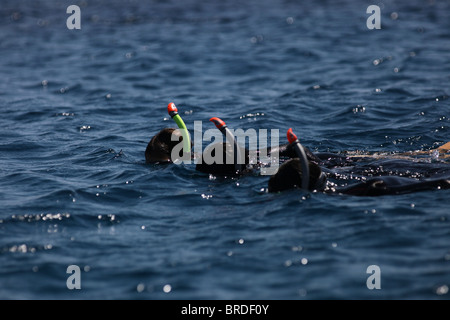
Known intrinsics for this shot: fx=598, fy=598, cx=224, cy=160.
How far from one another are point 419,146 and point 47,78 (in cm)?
901

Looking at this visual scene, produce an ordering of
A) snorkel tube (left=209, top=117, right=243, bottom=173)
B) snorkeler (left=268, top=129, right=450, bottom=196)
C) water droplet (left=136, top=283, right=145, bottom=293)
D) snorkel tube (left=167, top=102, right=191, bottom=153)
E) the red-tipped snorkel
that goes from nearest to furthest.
→ water droplet (left=136, top=283, right=145, bottom=293)
the red-tipped snorkel
snorkeler (left=268, top=129, right=450, bottom=196)
snorkel tube (left=209, top=117, right=243, bottom=173)
snorkel tube (left=167, top=102, right=191, bottom=153)

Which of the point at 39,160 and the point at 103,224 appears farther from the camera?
the point at 39,160

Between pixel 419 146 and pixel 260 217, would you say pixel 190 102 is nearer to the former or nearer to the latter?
pixel 419 146

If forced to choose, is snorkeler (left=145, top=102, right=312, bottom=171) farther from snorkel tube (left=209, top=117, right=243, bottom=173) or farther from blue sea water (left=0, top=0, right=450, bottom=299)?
blue sea water (left=0, top=0, right=450, bottom=299)

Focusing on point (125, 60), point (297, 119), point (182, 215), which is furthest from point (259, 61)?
point (182, 215)

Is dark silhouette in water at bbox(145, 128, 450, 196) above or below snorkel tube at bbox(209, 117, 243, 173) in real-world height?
below

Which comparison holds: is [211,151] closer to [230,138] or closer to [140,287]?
[230,138]

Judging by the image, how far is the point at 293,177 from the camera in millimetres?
6176

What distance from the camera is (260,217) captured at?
5.80 m

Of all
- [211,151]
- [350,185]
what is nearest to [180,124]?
[211,151]

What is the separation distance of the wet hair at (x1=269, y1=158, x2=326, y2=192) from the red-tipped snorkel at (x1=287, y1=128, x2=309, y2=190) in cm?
11

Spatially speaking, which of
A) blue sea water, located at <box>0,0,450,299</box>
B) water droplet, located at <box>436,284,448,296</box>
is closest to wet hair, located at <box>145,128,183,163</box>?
blue sea water, located at <box>0,0,450,299</box>

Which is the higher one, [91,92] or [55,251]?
[91,92]

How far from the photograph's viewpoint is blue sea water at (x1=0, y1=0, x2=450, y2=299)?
4789 mm
